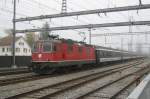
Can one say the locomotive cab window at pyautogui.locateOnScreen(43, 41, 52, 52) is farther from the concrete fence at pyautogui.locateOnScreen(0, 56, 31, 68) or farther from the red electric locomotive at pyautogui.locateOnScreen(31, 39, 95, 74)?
the concrete fence at pyautogui.locateOnScreen(0, 56, 31, 68)

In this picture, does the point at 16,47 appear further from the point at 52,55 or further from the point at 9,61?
the point at 52,55

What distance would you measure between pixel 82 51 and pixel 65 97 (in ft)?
55.4

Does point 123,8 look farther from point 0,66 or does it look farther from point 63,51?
point 0,66

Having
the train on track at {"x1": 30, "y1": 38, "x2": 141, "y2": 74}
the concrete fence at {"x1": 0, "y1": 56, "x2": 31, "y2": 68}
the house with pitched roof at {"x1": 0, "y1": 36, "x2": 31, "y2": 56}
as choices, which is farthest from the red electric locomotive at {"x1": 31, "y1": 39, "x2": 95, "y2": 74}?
the house with pitched roof at {"x1": 0, "y1": 36, "x2": 31, "y2": 56}

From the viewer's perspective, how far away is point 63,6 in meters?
28.1

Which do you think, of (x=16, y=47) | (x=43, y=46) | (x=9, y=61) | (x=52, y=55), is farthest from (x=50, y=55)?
(x=16, y=47)

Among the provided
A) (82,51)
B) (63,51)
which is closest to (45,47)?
(63,51)

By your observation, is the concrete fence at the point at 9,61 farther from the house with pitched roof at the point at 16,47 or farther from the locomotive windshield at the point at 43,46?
the house with pitched roof at the point at 16,47

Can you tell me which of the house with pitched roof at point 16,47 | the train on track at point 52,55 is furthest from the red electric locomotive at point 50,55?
the house with pitched roof at point 16,47

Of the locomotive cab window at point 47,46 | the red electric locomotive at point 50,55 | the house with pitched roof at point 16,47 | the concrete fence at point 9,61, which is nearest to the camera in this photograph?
the red electric locomotive at point 50,55

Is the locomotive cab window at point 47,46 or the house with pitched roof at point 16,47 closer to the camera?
the locomotive cab window at point 47,46

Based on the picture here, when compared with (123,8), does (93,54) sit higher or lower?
lower

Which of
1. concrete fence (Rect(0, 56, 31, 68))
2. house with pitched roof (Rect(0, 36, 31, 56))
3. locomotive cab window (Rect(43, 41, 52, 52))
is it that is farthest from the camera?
house with pitched roof (Rect(0, 36, 31, 56))

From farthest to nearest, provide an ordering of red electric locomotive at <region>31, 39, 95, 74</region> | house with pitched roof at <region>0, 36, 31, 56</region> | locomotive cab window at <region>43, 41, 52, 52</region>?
house with pitched roof at <region>0, 36, 31, 56</region> < locomotive cab window at <region>43, 41, 52, 52</region> < red electric locomotive at <region>31, 39, 95, 74</region>
